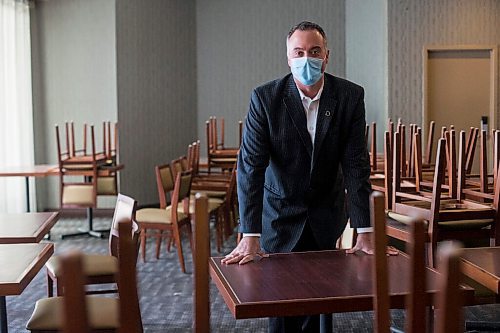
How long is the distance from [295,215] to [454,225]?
1123mm

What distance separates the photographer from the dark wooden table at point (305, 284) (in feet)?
5.57

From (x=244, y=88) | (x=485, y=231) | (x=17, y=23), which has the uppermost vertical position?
(x=17, y=23)

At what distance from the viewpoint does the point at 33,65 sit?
828cm

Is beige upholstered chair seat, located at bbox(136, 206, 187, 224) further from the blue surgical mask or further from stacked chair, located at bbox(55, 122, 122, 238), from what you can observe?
the blue surgical mask

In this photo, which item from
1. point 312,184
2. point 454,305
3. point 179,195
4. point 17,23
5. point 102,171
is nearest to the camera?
point 454,305

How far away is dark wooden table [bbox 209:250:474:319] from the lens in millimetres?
1697

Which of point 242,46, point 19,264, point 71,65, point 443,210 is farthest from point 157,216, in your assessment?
point 242,46

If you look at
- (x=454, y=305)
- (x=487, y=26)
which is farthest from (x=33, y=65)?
(x=454, y=305)

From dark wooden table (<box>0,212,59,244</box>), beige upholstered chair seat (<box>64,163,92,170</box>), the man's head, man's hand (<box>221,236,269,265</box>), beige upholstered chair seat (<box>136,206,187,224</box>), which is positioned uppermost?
the man's head

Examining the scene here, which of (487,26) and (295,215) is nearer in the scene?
(295,215)

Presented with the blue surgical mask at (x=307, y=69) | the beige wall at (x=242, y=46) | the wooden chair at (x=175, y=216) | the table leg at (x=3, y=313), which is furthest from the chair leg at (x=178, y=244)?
the beige wall at (x=242, y=46)

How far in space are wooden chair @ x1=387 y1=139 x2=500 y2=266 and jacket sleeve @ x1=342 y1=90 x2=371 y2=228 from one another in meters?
0.76

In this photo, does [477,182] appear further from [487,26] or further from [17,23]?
[17,23]

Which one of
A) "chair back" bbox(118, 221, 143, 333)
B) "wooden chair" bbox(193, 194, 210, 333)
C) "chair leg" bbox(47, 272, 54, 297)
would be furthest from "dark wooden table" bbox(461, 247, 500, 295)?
"chair leg" bbox(47, 272, 54, 297)
